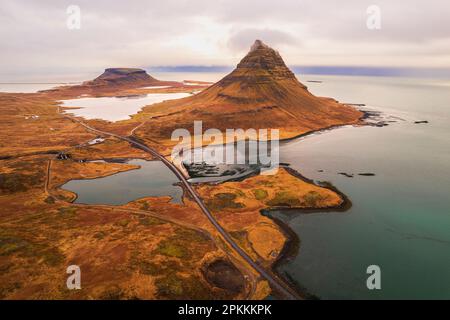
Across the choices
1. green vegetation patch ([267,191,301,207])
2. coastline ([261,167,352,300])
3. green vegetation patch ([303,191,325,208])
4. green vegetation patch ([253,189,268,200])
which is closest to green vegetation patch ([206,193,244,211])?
green vegetation patch ([253,189,268,200])

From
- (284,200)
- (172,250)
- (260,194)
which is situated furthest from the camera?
(260,194)

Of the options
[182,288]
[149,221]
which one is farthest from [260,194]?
[182,288]

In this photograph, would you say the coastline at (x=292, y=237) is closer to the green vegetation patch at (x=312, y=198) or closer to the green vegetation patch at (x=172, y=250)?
the green vegetation patch at (x=312, y=198)

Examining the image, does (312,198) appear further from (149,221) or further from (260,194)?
(149,221)

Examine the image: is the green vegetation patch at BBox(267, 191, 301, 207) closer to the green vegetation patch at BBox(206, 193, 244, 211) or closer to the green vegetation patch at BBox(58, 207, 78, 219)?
the green vegetation patch at BBox(206, 193, 244, 211)

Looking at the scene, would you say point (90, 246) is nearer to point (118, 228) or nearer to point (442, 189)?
point (118, 228)


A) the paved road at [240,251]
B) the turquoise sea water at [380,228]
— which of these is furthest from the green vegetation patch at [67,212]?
the turquoise sea water at [380,228]

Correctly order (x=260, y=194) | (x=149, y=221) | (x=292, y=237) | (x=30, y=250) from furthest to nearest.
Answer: (x=260, y=194), (x=149, y=221), (x=292, y=237), (x=30, y=250)

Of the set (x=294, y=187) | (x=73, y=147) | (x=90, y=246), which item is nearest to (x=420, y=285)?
(x=294, y=187)

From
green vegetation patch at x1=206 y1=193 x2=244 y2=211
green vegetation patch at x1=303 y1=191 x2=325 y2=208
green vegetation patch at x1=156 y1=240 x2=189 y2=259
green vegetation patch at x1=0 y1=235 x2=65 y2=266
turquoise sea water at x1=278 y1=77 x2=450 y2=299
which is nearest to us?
turquoise sea water at x1=278 y1=77 x2=450 y2=299
